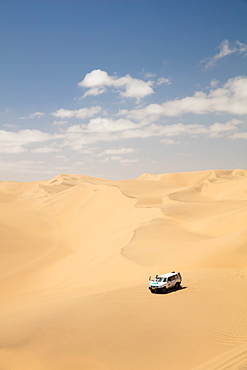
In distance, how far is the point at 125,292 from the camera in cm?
1335

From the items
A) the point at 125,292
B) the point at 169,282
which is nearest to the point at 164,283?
the point at 169,282

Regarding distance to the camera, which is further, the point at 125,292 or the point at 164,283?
the point at 125,292

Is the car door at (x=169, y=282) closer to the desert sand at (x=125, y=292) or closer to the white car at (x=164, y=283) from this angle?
the white car at (x=164, y=283)

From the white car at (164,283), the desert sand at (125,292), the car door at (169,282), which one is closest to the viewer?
the desert sand at (125,292)

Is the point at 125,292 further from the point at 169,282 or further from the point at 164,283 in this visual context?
the point at 169,282

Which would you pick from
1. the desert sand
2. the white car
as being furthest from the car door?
the desert sand

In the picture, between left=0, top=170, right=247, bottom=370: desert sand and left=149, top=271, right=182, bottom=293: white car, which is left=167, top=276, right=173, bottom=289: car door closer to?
left=149, top=271, right=182, bottom=293: white car

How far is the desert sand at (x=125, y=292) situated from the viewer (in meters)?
8.50

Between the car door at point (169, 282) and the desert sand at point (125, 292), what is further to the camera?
the car door at point (169, 282)

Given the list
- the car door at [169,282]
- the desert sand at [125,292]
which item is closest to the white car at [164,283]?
the car door at [169,282]

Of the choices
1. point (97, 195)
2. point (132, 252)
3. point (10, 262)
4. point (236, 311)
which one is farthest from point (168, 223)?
point (97, 195)

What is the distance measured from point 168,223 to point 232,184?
39.8m

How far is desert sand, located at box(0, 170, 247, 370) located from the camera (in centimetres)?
850

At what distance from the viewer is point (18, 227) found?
3653cm
